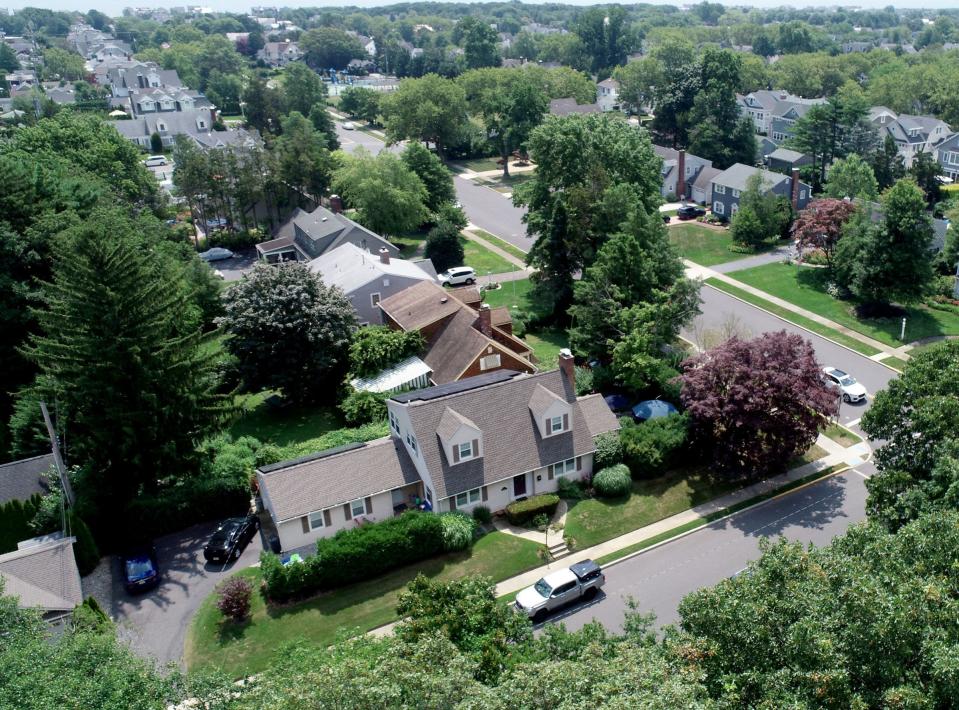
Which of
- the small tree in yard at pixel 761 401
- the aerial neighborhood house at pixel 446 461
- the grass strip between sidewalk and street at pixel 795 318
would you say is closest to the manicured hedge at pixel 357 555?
the aerial neighborhood house at pixel 446 461

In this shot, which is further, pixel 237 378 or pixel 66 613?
pixel 237 378

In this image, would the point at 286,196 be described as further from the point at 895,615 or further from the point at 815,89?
the point at 815,89

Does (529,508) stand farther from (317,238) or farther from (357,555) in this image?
(317,238)

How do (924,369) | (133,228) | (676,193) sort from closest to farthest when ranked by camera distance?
(924,369)
(133,228)
(676,193)

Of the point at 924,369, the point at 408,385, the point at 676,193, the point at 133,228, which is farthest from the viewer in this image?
the point at 676,193

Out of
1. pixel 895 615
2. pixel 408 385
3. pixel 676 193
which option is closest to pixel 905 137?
pixel 676 193

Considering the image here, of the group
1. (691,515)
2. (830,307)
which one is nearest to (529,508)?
(691,515)
